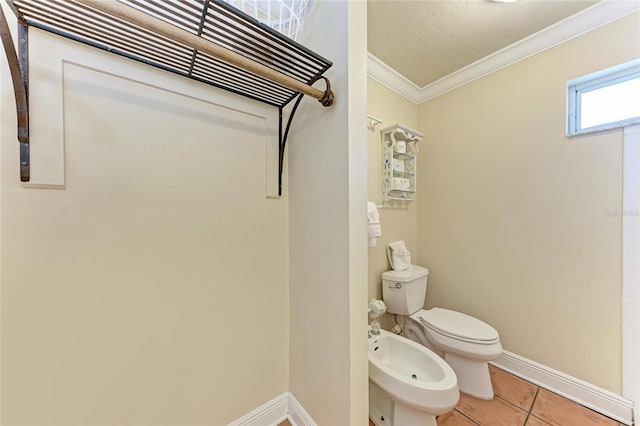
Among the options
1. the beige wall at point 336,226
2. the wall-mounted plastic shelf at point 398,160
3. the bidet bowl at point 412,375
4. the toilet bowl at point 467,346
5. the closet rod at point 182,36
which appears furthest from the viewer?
the wall-mounted plastic shelf at point 398,160

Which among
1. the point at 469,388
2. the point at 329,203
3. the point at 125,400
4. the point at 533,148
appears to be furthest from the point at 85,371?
the point at 533,148

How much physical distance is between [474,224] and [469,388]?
1.11m

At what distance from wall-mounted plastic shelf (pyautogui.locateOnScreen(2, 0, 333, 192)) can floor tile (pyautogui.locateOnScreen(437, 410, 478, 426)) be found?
1.75 metres

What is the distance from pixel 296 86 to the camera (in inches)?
32.9

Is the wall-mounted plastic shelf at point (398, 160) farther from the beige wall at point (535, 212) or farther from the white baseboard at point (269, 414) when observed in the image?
the white baseboard at point (269, 414)

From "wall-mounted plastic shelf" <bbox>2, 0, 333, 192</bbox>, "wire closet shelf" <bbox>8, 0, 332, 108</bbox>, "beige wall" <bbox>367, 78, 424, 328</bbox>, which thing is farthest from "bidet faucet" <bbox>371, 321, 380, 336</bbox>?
"wire closet shelf" <bbox>8, 0, 332, 108</bbox>

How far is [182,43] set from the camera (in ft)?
2.00

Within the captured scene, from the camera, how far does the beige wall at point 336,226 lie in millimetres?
896

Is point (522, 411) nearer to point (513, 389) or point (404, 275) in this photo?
point (513, 389)

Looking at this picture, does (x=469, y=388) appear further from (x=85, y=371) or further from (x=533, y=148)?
Answer: (x=85, y=371)

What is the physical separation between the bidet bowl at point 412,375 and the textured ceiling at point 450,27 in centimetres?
193

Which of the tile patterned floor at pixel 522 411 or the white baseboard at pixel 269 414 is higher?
the white baseboard at pixel 269 414

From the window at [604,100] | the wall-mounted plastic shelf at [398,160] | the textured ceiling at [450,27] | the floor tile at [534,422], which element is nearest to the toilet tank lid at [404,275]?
the wall-mounted plastic shelf at [398,160]

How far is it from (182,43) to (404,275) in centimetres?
173
